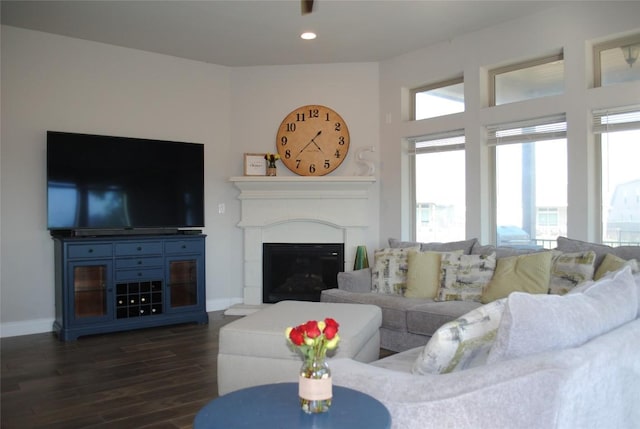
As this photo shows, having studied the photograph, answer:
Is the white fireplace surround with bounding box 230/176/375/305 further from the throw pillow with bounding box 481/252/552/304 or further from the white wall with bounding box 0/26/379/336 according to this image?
the throw pillow with bounding box 481/252/552/304

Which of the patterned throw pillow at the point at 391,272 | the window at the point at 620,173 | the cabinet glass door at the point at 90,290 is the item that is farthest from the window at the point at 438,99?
the cabinet glass door at the point at 90,290

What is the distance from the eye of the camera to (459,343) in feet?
5.33

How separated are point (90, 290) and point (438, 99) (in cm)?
406

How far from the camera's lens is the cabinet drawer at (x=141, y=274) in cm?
478

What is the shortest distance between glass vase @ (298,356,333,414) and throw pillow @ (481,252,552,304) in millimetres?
2407

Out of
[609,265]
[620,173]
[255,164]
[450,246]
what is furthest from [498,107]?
[255,164]

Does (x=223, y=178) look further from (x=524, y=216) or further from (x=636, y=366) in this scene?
(x=636, y=366)

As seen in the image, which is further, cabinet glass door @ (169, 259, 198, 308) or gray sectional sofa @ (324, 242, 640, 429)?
cabinet glass door @ (169, 259, 198, 308)

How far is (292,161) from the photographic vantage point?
5961mm

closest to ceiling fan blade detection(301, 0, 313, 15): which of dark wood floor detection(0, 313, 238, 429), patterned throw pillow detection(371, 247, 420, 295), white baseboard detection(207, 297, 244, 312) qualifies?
dark wood floor detection(0, 313, 238, 429)

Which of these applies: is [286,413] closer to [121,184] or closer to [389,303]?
[389,303]

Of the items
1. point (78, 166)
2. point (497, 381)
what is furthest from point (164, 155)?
point (497, 381)

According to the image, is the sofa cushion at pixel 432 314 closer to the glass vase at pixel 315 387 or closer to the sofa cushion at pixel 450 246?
the sofa cushion at pixel 450 246

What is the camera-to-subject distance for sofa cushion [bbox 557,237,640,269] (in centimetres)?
330
